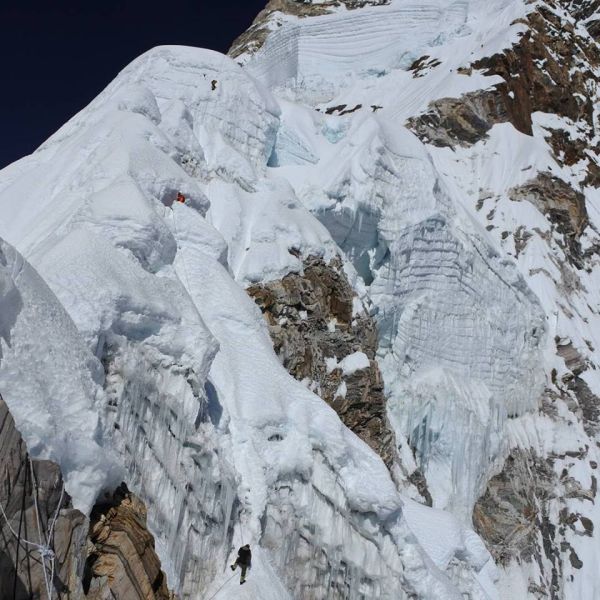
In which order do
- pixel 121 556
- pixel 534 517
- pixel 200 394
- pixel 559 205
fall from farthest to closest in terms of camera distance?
1. pixel 559 205
2. pixel 534 517
3. pixel 200 394
4. pixel 121 556

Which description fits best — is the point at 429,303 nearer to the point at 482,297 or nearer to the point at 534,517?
the point at 482,297

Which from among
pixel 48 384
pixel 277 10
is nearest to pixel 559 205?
pixel 48 384

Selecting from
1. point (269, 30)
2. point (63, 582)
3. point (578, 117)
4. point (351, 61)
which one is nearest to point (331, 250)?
point (63, 582)

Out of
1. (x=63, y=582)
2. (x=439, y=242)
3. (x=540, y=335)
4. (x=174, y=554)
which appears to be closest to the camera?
(x=63, y=582)

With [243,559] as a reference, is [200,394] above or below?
above

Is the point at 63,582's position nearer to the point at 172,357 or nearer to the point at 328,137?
the point at 172,357

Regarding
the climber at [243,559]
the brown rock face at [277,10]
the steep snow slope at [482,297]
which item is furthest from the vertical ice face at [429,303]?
the brown rock face at [277,10]

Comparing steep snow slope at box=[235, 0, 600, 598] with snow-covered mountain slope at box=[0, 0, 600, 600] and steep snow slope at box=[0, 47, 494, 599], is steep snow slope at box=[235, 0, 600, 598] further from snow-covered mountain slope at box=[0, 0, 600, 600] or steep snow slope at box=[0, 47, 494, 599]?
steep snow slope at box=[0, 47, 494, 599]
